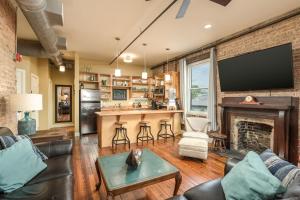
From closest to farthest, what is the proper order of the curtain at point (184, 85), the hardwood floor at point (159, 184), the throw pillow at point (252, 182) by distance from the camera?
1. the throw pillow at point (252, 182)
2. the hardwood floor at point (159, 184)
3. the curtain at point (184, 85)

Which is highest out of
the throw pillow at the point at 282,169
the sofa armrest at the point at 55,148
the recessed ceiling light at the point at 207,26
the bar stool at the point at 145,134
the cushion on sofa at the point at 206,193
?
the recessed ceiling light at the point at 207,26

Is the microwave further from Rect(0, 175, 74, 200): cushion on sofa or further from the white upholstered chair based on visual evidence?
Rect(0, 175, 74, 200): cushion on sofa

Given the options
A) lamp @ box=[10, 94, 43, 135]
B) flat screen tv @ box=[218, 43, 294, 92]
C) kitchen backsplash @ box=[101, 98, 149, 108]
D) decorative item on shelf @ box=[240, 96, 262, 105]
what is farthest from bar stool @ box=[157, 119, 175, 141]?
lamp @ box=[10, 94, 43, 135]

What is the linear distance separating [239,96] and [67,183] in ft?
12.6

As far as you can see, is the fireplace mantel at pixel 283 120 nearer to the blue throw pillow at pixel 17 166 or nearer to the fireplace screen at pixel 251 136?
the fireplace screen at pixel 251 136

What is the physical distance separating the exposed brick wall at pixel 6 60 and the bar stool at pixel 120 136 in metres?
2.21

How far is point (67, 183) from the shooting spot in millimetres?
1652

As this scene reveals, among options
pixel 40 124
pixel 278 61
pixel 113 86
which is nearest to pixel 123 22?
pixel 278 61

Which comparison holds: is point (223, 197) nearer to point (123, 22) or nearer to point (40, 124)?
point (123, 22)

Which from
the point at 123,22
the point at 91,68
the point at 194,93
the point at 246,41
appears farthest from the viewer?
the point at 91,68

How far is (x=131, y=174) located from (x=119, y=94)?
17.6 feet

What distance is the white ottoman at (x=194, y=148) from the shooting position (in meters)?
3.29

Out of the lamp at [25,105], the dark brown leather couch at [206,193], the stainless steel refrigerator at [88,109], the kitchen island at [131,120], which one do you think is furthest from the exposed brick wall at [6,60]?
the dark brown leather couch at [206,193]

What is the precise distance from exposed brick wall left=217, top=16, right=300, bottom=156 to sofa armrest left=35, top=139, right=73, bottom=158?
383 centimetres
